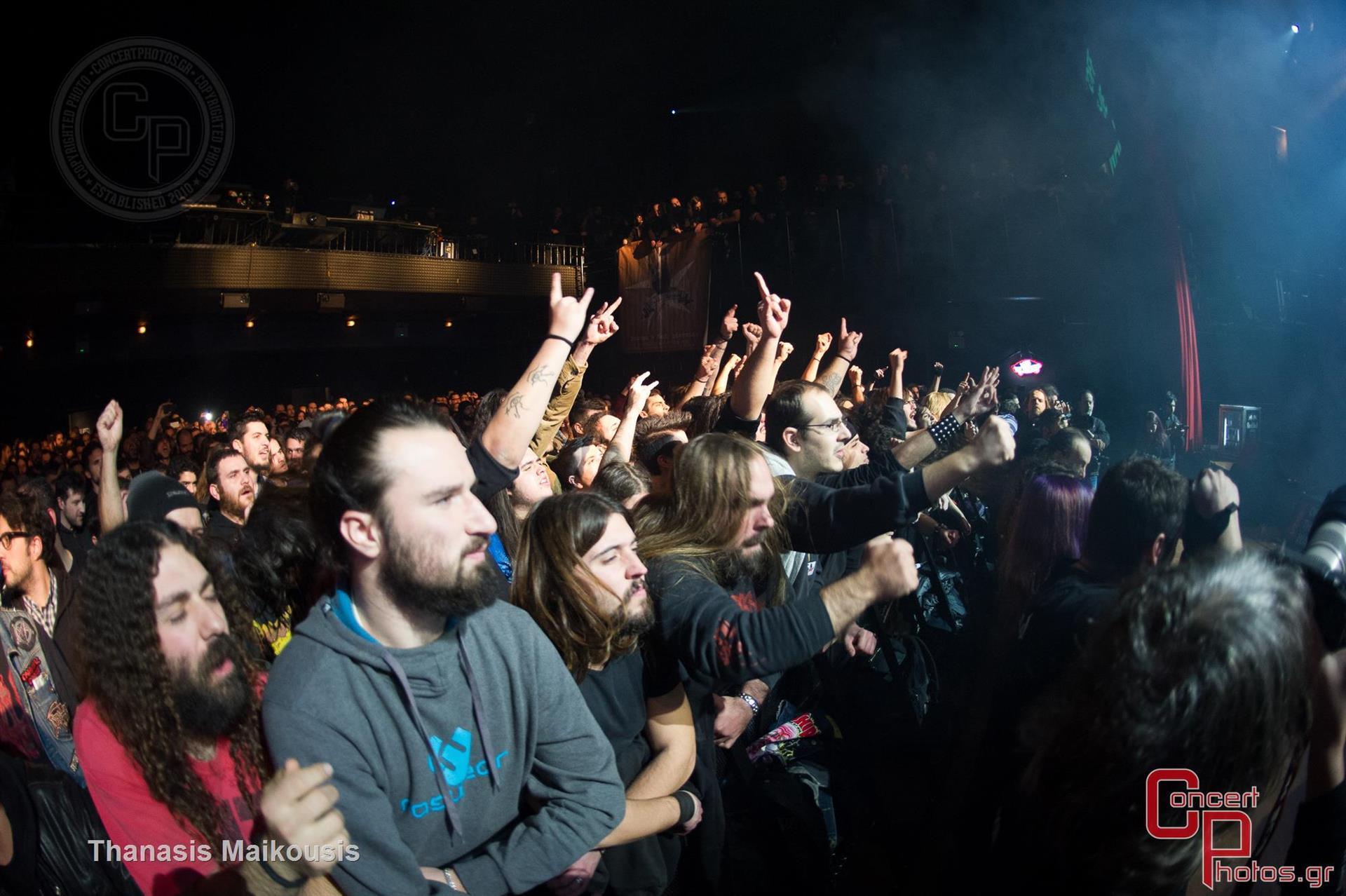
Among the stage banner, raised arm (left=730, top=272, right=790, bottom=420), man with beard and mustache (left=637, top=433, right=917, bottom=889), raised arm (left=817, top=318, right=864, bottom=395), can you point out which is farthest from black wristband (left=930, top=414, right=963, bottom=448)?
the stage banner

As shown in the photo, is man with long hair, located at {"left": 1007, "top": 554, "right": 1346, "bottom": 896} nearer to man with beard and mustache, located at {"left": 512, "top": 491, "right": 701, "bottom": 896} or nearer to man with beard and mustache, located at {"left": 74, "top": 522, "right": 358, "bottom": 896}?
man with beard and mustache, located at {"left": 512, "top": 491, "right": 701, "bottom": 896}

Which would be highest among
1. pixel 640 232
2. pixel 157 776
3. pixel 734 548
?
pixel 640 232

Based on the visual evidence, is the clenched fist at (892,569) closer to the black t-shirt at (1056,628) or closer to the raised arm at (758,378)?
the black t-shirt at (1056,628)

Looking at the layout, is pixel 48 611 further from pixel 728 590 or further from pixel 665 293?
pixel 665 293

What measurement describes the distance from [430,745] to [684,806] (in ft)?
2.18

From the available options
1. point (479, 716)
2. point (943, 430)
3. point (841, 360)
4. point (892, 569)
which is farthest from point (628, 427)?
point (479, 716)

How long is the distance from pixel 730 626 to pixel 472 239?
15.2 meters

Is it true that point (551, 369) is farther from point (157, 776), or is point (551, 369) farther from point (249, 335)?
point (249, 335)

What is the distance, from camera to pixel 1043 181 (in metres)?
9.12

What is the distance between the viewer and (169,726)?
1.31 meters

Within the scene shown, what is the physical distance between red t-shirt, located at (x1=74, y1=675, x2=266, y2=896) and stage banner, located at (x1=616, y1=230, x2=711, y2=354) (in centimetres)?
1067

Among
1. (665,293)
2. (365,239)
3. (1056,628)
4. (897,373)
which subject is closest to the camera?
(1056,628)

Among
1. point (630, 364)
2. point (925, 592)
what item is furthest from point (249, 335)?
point (925, 592)

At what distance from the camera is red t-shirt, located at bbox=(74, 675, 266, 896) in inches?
49.1
